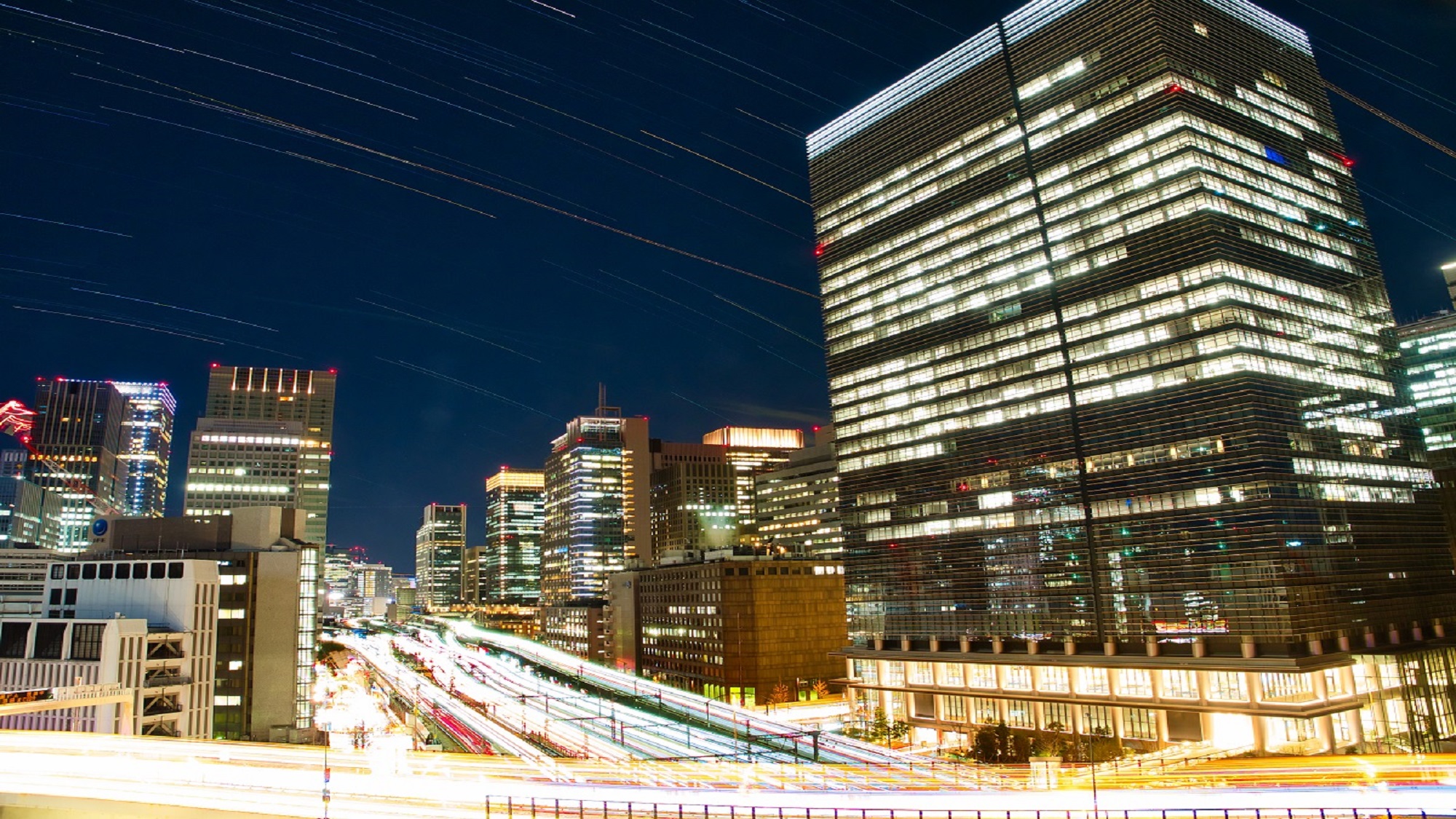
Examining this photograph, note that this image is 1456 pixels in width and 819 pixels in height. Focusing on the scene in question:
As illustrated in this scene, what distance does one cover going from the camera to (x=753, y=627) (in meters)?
134

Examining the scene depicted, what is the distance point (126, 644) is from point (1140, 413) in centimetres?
9370

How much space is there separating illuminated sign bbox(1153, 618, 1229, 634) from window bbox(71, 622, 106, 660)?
92.1 meters

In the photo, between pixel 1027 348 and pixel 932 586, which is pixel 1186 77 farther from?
pixel 932 586

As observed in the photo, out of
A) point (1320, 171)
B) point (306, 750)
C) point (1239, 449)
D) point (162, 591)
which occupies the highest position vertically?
point (1320, 171)

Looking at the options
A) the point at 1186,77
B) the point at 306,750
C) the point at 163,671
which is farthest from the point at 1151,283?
the point at 163,671

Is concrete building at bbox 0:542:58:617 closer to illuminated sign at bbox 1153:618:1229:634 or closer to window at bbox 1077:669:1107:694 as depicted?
window at bbox 1077:669:1107:694

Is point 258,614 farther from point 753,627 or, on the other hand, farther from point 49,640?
point 753,627

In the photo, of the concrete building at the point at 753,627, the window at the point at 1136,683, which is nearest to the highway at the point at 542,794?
the window at the point at 1136,683

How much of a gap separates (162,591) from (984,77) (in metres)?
107

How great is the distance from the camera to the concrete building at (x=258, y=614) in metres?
83.4

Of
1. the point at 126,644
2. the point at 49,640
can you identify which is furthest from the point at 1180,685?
the point at 49,640

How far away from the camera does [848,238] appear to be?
129 m

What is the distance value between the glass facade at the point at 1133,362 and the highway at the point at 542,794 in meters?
45.8

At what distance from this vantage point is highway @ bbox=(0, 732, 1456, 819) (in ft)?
104
